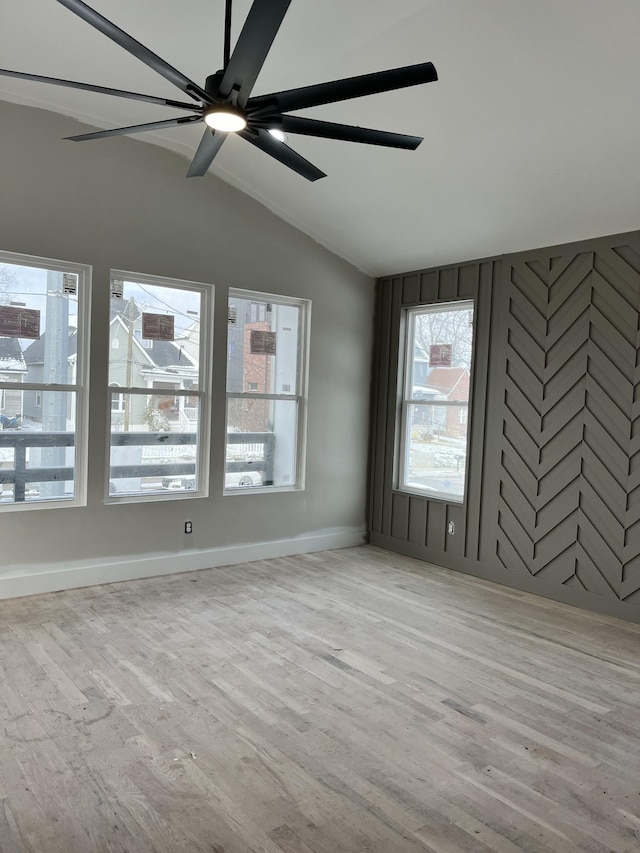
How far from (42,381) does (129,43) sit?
2.93 m

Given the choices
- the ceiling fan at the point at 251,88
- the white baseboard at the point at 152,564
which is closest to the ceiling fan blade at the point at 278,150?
the ceiling fan at the point at 251,88

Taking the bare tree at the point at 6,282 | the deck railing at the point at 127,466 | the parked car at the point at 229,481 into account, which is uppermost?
the bare tree at the point at 6,282

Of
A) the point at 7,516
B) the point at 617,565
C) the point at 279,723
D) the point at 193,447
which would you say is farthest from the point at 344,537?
the point at 279,723

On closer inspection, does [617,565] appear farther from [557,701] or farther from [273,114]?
[273,114]

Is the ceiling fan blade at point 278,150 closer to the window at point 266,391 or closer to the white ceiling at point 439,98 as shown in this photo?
the white ceiling at point 439,98

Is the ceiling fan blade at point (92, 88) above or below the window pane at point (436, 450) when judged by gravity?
above

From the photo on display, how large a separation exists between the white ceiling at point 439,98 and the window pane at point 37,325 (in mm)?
1104

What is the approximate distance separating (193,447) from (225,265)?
1.55m

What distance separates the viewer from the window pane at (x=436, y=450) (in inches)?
225

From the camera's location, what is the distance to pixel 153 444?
203 inches

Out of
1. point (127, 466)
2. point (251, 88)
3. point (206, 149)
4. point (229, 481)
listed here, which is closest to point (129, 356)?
point (127, 466)

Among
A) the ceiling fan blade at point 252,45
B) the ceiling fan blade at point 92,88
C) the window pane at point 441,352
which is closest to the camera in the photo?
the ceiling fan blade at point 252,45

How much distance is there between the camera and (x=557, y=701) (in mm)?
3223

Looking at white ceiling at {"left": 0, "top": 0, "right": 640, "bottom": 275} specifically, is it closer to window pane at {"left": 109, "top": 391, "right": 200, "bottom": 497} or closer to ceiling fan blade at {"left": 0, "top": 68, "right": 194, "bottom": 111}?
ceiling fan blade at {"left": 0, "top": 68, "right": 194, "bottom": 111}
